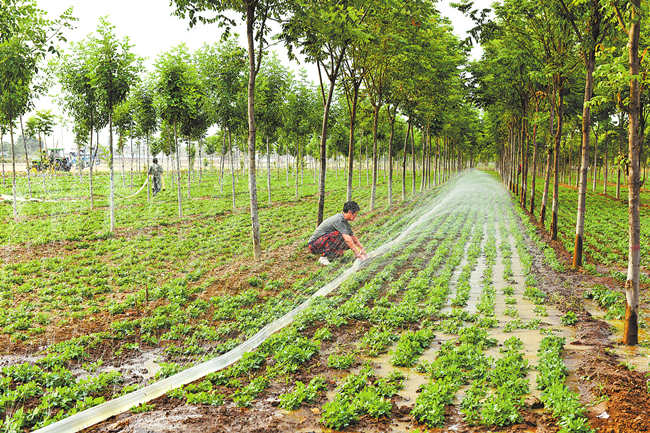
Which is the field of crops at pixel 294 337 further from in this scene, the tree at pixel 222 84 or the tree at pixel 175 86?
the tree at pixel 222 84

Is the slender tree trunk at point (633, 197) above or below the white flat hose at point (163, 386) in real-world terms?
above

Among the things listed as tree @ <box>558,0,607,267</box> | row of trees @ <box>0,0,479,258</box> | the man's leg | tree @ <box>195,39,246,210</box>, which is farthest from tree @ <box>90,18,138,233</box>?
tree @ <box>558,0,607,267</box>

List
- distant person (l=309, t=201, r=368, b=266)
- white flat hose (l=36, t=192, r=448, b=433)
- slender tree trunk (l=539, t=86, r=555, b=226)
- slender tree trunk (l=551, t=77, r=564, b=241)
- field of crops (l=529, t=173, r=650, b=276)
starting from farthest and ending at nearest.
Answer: slender tree trunk (l=539, t=86, r=555, b=226), slender tree trunk (l=551, t=77, r=564, b=241), field of crops (l=529, t=173, r=650, b=276), distant person (l=309, t=201, r=368, b=266), white flat hose (l=36, t=192, r=448, b=433)

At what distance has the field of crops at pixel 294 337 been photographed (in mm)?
4875

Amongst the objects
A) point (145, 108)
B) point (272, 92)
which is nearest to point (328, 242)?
point (272, 92)

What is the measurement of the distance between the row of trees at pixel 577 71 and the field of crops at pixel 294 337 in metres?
2.61

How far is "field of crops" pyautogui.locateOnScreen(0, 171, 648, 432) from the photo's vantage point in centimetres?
488

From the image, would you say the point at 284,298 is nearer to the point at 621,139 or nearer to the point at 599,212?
the point at 599,212

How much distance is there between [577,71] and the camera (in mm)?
17516

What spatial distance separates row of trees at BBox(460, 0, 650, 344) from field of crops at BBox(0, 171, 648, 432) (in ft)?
8.55

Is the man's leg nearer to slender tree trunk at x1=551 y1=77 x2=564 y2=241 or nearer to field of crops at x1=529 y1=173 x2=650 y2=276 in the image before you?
field of crops at x1=529 y1=173 x2=650 y2=276

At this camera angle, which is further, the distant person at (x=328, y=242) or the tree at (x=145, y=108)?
the tree at (x=145, y=108)

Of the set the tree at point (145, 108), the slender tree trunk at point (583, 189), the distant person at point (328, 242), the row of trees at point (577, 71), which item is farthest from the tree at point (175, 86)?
the slender tree trunk at point (583, 189)

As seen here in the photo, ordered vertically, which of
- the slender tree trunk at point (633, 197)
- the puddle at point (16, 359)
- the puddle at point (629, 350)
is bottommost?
the puddle at point (16, 359)
